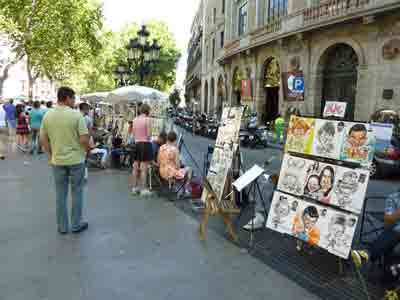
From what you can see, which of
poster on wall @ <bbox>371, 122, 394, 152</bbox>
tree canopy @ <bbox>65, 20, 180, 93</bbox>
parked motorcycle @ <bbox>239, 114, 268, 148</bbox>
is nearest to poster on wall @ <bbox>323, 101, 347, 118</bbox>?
poster on wall @ <bbox>371, 122, 394, 152</bbox>

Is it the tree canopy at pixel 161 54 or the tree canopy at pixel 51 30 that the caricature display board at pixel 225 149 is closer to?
the tree canopy at pixel 51 30

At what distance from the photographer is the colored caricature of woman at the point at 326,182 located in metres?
3.56

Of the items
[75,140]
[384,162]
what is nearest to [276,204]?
[75,140]

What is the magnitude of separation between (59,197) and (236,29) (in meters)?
25.1

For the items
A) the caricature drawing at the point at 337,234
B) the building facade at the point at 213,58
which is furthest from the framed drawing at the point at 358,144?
the building facade at the point at 213,58

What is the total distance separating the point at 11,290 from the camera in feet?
10.3

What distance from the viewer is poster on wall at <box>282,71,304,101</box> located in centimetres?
704

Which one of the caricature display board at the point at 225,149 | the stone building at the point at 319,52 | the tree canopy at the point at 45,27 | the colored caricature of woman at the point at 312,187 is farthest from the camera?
the tree canopy at the point at 45,27

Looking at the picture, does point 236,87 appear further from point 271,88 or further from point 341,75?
point 341,75

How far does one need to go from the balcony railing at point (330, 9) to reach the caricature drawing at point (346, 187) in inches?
501

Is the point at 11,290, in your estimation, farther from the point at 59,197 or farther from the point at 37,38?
the point at 37,38

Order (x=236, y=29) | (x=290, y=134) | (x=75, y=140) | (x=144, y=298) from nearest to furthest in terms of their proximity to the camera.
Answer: (x=144, y=298) → (x=290, y=134) → (x=75, y=140) → (x=236, y=29)

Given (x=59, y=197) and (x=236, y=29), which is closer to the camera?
(x=59, y=197)

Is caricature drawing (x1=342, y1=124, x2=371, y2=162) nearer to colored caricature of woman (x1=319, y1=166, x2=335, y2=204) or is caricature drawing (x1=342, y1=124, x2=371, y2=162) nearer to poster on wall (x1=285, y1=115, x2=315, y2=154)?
colored caricature of woman (x1=319, y1=166, x2=335, y2=204)
